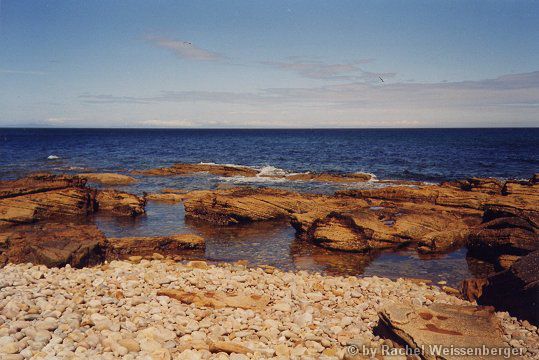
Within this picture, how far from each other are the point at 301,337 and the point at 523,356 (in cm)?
455

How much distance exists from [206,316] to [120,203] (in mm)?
18214

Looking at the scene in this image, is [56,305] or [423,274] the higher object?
[56,305]

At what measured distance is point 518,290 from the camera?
1078 cm

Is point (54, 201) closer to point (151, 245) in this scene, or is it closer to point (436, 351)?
point (151, 245)

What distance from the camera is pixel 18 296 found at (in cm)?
951

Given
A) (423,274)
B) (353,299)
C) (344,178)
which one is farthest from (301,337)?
(344,178)

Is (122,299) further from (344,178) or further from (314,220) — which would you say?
(344,178)

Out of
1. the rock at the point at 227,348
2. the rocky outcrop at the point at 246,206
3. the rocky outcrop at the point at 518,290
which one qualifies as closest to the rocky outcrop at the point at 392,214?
the rocky outcrop at the point at 246,206

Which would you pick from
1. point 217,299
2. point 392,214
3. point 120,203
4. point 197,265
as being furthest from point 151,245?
point 392,214

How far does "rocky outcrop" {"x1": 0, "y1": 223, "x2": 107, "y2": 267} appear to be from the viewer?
13648 millimetres

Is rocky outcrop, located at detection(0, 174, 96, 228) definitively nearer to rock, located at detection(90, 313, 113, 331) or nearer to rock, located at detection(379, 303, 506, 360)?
rock, located at detection(90, 313, 113, 331)

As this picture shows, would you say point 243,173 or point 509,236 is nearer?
point 509,236

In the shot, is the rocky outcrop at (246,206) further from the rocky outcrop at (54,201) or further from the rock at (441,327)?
the rock at (441,327)

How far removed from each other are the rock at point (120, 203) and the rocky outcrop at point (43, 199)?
2.04 feet
